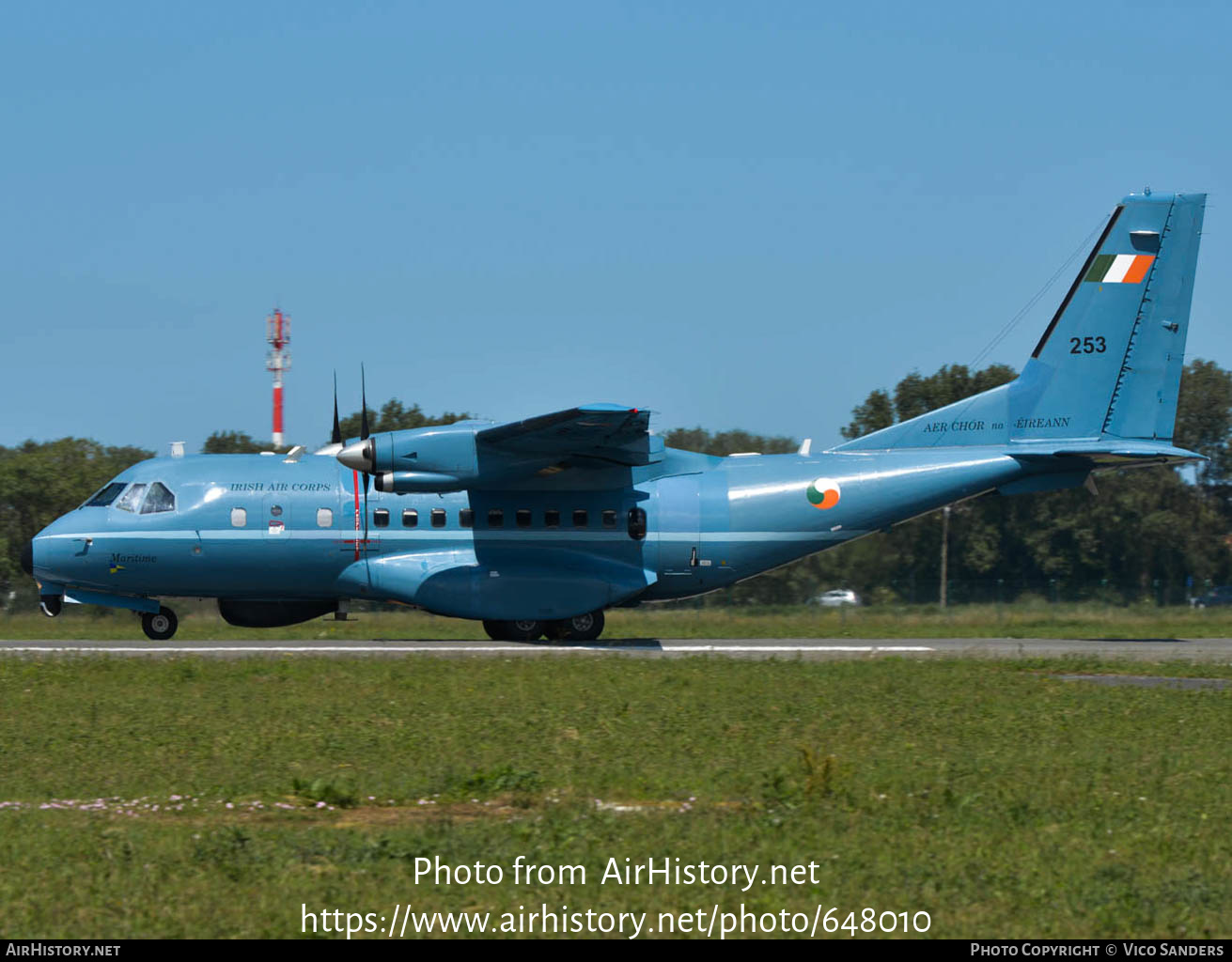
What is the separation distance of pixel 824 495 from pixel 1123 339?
21.9 feet

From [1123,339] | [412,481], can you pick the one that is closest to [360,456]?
[412,481]

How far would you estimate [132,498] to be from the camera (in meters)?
23.3

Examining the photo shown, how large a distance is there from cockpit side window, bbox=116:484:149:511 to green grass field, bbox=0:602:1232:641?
3.77 meters

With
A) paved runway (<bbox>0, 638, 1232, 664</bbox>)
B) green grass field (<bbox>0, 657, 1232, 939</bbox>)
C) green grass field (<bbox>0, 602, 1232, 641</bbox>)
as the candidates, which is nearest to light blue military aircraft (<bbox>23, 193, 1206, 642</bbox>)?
paved runway (<bbox>0, 638, 1232, 664</bbox>)

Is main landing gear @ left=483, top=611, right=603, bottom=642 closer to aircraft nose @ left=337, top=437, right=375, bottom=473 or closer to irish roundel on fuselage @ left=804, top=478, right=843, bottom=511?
aircraft nose @ left=337, top=437, right=375, bottom=473

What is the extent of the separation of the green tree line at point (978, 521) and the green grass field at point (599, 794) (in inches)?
973

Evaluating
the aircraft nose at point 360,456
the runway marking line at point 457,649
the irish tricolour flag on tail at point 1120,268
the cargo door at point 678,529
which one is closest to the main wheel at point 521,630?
the runway marking line at point 457,649

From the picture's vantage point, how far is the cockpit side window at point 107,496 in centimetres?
2339

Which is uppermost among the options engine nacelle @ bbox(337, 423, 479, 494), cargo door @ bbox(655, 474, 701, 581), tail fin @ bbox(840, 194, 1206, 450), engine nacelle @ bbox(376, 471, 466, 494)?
tail fin @ bbox(840, 194, 1206, 450)

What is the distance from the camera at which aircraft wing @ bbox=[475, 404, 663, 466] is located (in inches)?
823

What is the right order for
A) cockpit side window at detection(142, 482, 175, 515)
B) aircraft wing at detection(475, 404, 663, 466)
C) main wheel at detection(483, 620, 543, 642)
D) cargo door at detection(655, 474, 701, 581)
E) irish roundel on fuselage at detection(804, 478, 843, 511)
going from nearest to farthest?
1. aircraft wing at detection(475, 404, 663, 466)
2. cockpit side window at detection(142, 482, 175, 515)
3. cargo door at detection(655, 474, 701, 581)
4. main wheel at detection(483, 620, 543, 642)
5. irish roundel on fuselage at detection(804, 478, 843, 511)

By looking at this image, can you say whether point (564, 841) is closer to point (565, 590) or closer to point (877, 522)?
point (565, 590)

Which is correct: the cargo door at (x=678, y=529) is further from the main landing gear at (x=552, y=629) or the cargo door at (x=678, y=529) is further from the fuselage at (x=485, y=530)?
the main landing gear at (x=552, y=629)
